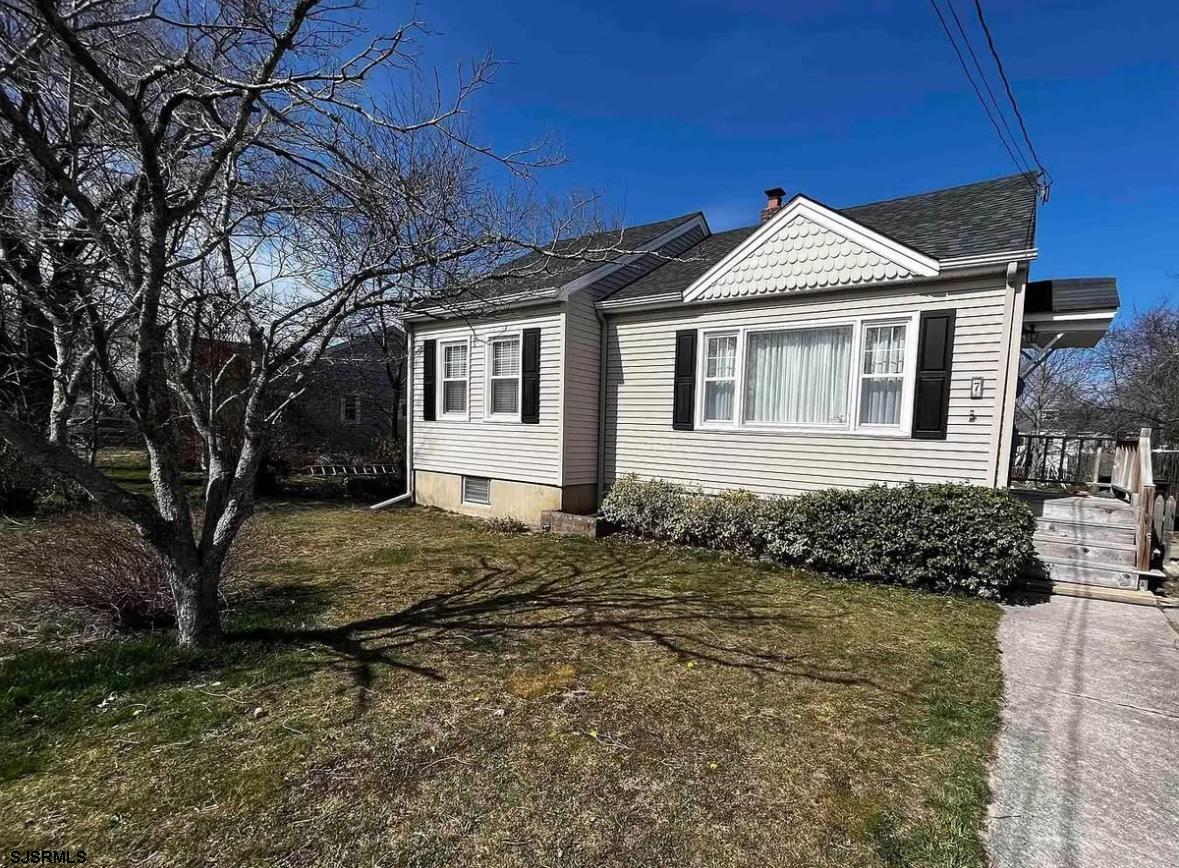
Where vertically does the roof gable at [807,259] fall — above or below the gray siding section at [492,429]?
above

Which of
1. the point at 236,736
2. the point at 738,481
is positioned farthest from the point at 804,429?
the point at 236,736

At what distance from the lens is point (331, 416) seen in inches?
714

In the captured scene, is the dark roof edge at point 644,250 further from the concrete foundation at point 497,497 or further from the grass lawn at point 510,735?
the grass lawn at point 510,735

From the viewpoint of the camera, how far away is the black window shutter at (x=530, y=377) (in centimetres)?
885

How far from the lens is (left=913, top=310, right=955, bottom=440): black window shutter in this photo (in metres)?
6.19

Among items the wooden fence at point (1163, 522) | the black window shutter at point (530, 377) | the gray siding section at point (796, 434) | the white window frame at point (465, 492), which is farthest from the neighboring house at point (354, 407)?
the wooden fence at point (1163, 522)

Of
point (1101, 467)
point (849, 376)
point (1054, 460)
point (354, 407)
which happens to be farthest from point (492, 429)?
point (354, 407)

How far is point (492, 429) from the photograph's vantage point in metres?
9.58

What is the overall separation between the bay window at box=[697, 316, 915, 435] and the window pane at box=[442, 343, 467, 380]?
4.56 meters

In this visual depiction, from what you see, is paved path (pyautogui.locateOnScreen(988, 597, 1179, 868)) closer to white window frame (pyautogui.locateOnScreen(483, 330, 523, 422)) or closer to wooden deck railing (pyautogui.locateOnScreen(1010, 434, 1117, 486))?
wooden deck railing (pyautogui.locateOnScreen(1010, 434, 1117, 486))

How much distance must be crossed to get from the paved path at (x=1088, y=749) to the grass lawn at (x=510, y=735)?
17cm

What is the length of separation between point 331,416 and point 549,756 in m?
17.9

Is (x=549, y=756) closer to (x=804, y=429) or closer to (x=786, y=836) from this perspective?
(x=786, y=836)

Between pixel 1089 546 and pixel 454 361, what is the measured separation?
31.5ft
